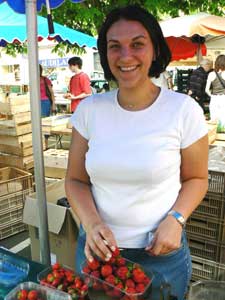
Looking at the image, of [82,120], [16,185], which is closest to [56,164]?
[16,185]

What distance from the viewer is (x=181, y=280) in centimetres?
136

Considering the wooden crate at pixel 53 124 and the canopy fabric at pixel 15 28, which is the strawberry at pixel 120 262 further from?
the canopy fabric at pixel 15 28

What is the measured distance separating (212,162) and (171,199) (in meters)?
1.22

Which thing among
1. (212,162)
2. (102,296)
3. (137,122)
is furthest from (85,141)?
(212,162)

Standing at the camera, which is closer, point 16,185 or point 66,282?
point 66,282

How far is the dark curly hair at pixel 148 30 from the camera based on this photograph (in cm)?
124

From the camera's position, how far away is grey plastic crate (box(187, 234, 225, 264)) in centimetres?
230

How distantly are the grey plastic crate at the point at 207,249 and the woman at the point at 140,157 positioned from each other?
1.09 meters

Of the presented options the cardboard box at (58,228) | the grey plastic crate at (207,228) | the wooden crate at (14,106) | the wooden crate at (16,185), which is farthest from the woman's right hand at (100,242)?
the wooden crate at (14,106)

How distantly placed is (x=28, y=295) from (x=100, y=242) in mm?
280

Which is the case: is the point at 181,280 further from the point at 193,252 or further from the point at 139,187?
the point at 193,252

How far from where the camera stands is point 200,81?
658 cm

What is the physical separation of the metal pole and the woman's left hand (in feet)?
1.93

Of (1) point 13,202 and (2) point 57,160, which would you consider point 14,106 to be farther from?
(1) point 13,202
